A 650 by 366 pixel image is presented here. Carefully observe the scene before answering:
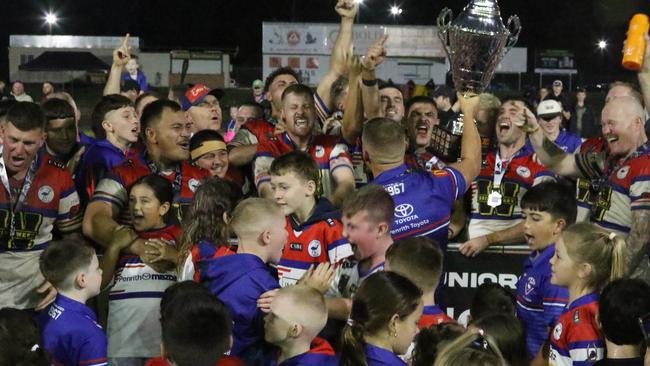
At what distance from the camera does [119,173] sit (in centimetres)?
624

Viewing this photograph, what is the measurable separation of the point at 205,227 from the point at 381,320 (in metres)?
1.64

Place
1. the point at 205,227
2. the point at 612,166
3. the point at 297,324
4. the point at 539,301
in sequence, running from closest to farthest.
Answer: the point at 297,324, the point at 205,227, the point at 539,301, the point at 612,166

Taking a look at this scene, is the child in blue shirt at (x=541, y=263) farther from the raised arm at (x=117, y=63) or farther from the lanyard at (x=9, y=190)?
the raised arm at (x=117, y=63)

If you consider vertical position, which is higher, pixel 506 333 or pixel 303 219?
pixel 303 219

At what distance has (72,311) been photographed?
501 centimetres

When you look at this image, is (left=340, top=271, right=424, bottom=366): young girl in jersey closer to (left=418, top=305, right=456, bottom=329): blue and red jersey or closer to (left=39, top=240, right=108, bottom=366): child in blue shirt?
(left=418, top=305, right=456, bottom=329): blue and red jersey

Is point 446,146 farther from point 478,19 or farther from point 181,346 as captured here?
point 181,346

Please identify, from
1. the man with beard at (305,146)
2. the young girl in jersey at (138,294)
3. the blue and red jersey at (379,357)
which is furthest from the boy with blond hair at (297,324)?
the man with beard at (305,146)

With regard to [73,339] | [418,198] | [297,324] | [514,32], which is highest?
[514,32]

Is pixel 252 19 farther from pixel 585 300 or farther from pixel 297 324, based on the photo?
pixel 297 324

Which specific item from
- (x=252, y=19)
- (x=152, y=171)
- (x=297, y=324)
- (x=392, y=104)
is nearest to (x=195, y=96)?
(x=152, y=171)

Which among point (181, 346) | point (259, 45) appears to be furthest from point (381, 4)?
point (181, 346)

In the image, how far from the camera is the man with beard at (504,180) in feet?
24.5

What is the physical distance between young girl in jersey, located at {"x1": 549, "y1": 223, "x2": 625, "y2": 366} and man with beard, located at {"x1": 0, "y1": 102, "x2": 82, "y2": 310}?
2968mm
